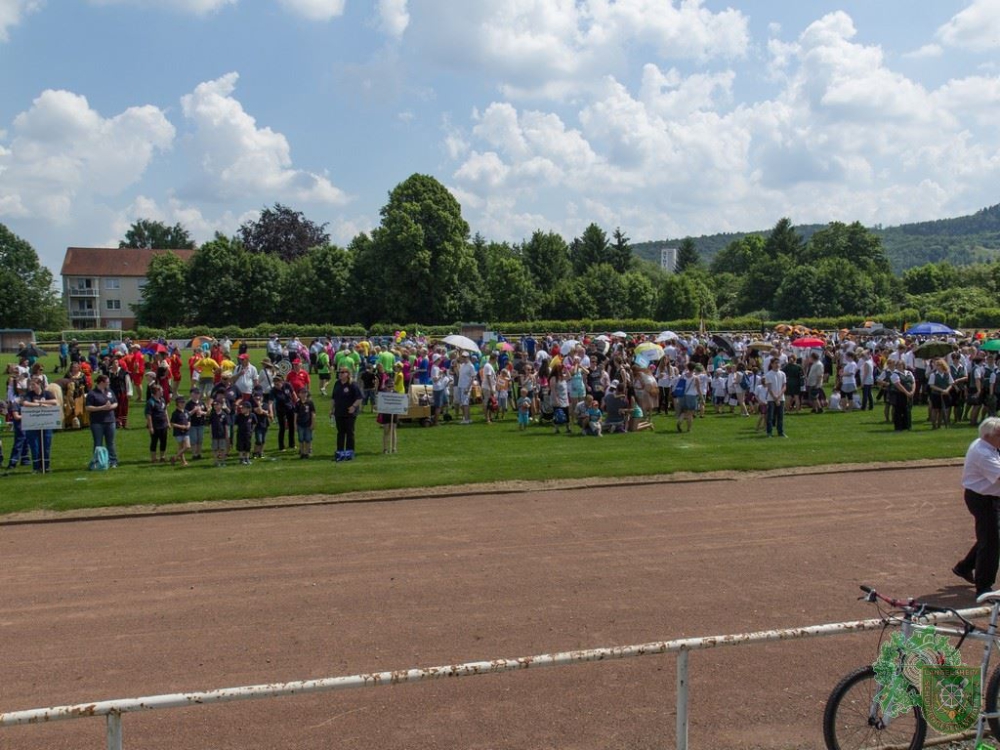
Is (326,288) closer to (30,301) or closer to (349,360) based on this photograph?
(30,301)

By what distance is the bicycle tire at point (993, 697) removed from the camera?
5.48 metres

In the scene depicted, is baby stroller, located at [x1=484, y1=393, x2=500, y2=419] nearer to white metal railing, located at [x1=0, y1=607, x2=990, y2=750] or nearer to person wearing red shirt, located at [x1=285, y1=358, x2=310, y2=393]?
person wearing red shirt, located at [x1=285, y1=358, x2=310, y2=393]

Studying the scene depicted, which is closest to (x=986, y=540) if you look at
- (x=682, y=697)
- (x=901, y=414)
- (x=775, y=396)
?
(x=682, y=697)

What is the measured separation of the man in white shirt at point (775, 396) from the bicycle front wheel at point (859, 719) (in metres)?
14.5

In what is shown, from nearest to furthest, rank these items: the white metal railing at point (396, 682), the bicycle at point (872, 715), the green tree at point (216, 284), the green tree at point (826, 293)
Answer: the white metal railing at point (396, 682) → the bicycle at point (872, 715) → the green tree at point (216, 284) → the green tree at point (826, 293)

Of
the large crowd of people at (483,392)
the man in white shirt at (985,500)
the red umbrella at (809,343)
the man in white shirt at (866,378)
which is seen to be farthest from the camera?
the red umbrella at (809,343)

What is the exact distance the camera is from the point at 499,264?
72125mm

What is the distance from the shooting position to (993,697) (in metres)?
5.49

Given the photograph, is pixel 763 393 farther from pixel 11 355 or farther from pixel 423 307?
pixel 423 307

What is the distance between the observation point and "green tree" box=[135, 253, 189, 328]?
73.2m

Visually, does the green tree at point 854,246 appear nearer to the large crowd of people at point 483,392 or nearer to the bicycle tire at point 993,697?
the large crowd of people at point 483,392

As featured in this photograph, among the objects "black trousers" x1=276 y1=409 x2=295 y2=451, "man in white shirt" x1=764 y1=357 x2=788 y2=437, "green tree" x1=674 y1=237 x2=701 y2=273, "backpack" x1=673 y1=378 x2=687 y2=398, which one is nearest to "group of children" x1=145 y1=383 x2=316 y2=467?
"black trousers" x1=276 y1=409 x2=295 y2=451

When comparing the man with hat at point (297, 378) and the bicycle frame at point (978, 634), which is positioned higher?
the man with hat at point (297, 378)

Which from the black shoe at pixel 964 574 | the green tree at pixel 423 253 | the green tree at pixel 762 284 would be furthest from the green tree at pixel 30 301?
the green tree at pixel 762 284
